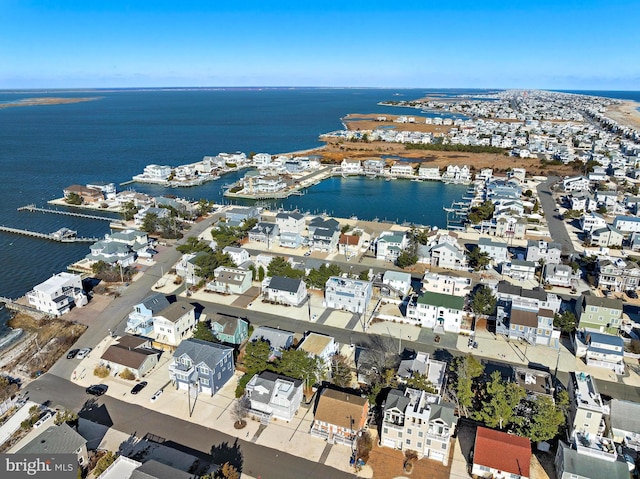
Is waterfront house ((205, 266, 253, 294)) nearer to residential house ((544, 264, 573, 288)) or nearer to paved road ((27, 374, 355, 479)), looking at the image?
paved road ((27, 374, 355, 479))

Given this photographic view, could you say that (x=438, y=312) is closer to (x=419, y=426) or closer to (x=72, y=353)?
(x=419, y=426)

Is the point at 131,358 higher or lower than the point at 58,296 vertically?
lower

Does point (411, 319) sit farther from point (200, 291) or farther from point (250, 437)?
point (200, 291)

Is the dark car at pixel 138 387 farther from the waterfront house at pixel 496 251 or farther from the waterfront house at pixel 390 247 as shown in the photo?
the waterfront house at pixel 496 251

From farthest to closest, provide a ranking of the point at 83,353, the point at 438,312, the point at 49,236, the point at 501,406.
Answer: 1. the point at 49,236
2. the point at 438,312
3. the point at 83,353
4. the point at 501,406

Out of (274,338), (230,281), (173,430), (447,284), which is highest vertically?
(447,284)

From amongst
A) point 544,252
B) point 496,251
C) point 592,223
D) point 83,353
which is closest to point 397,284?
point 496,251
